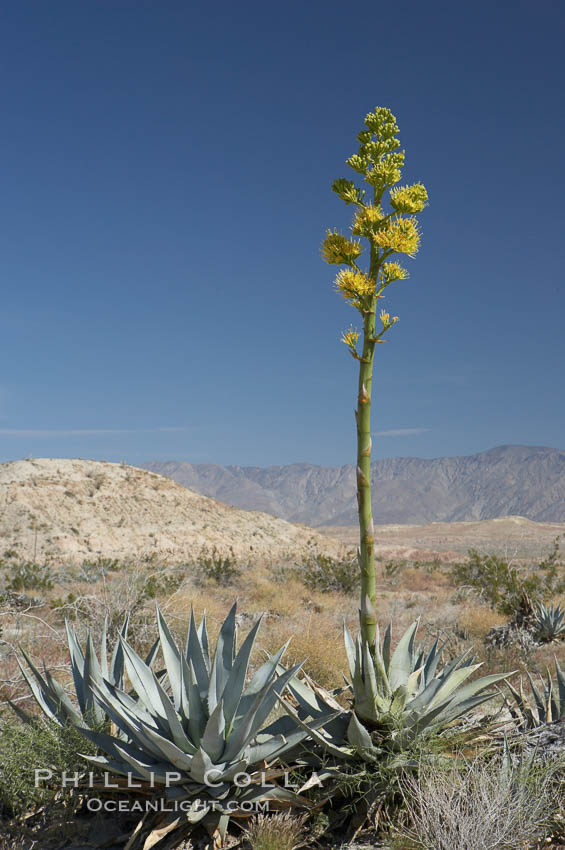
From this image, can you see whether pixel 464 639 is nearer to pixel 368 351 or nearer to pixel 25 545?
pixel 368 351

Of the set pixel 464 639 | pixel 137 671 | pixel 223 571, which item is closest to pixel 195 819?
pixel 137 671

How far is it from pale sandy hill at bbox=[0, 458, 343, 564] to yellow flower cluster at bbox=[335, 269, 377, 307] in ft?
86.9

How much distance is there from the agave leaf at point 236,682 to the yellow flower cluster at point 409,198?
8.55 feet

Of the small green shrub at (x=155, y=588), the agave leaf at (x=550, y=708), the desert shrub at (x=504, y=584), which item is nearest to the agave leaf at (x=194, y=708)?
the agave leaf at (x=550, y=708)

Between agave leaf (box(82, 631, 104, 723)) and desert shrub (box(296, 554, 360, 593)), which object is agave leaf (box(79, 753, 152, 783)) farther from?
desert shrub (box(296, 554, 360, 593))

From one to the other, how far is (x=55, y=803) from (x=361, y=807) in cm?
183

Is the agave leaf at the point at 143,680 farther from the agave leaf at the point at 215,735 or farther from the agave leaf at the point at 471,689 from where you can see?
the agave leaf at the point at 471,689

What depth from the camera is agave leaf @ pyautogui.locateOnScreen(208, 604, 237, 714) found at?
11.1 ft

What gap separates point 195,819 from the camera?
9.33 feet

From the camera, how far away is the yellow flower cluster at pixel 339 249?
→ 3531 mm

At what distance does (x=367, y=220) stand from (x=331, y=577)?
14.1 m

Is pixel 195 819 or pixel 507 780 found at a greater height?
pixel 507 780

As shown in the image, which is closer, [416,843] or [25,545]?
[416,843]

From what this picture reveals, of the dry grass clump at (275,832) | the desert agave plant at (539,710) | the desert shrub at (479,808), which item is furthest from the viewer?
the desert agave plant at (539,710)
